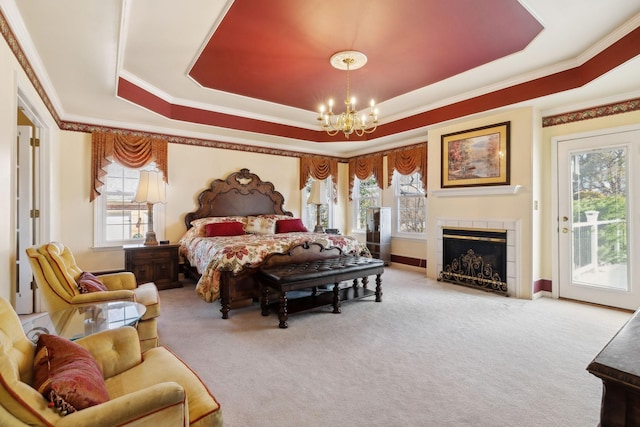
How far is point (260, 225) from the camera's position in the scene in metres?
5.63

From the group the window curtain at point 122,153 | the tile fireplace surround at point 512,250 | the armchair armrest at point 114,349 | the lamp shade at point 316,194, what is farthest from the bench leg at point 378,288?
the window curtain at point 122,153

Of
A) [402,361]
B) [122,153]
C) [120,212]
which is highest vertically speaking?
[122,153]

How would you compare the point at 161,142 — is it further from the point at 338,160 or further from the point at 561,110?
the point at 561,110

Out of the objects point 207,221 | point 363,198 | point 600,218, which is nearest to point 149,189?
point 207,221

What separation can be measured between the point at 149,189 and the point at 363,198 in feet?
14.2

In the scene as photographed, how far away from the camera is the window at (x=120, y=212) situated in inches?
189

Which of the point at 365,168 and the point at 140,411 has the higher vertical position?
the point at 365,168

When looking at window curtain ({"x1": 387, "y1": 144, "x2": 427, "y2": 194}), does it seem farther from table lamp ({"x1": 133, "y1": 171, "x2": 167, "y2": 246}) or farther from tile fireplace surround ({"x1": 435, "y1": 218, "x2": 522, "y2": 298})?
table lamp ({"x1": 133, "y1": 171, "x2": 167, "y2": 246})

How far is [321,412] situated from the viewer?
6.22ft

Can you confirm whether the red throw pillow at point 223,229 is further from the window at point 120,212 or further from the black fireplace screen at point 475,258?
the black fireplace screen at point 475,258

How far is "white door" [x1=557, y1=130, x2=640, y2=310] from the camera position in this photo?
3.65 meters

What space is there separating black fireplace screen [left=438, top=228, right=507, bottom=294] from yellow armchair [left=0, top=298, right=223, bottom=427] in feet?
14.1

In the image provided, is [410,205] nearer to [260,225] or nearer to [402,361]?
[260,225]

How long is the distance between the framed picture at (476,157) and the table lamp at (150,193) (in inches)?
172
